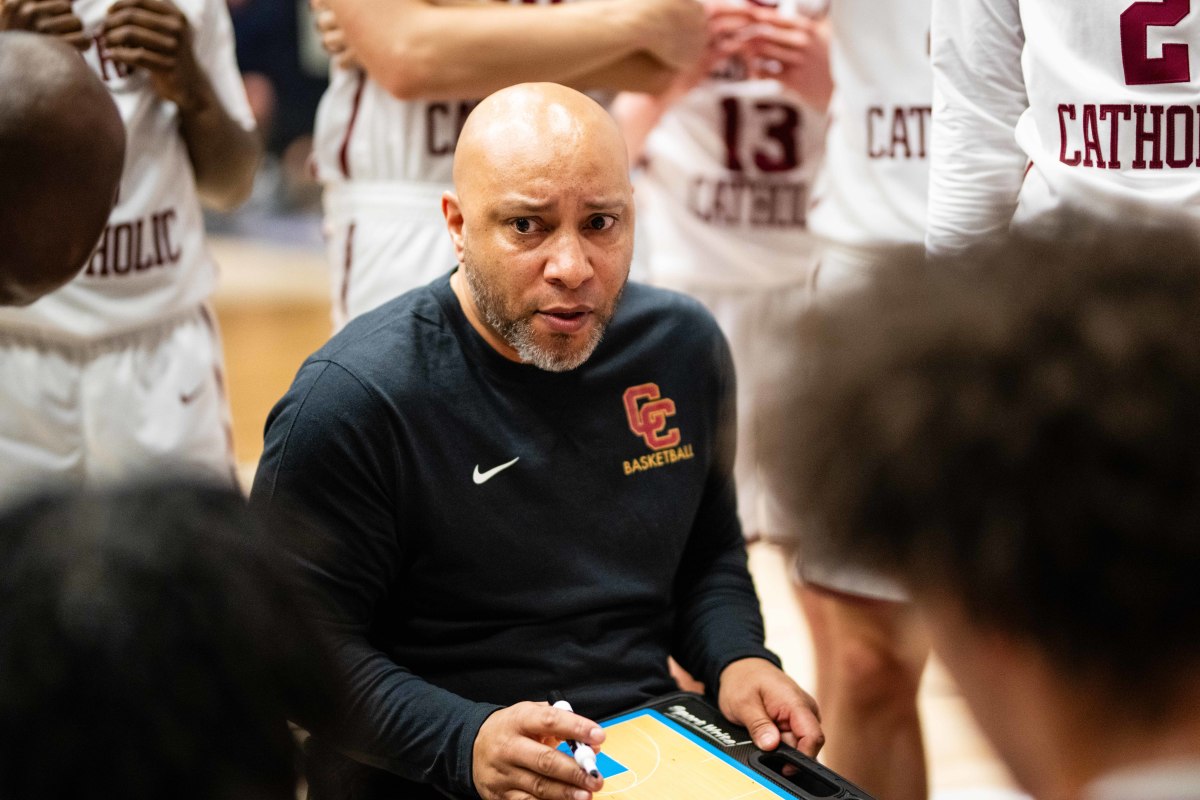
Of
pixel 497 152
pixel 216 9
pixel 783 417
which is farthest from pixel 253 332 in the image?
pixel 783 417

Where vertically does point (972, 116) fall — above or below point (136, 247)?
above

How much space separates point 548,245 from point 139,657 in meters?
1.38

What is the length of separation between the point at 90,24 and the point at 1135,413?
2.41 metres

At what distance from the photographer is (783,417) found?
1.05 metres

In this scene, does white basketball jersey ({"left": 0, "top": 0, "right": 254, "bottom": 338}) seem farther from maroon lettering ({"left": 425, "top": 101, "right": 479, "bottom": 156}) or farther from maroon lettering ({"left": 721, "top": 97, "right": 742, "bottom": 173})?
maroon lettering ({"left": 721, "top": 97, "right": 742, "bottom": 173})

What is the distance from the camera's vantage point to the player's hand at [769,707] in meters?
1.97

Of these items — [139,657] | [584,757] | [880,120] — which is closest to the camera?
[139,657]

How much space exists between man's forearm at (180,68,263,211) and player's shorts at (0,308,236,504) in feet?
0.93

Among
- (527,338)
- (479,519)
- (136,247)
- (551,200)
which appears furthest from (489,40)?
(479,519)

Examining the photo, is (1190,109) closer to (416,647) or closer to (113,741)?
(416,647)

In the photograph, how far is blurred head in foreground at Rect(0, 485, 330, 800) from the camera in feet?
2.71

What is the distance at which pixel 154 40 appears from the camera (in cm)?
270

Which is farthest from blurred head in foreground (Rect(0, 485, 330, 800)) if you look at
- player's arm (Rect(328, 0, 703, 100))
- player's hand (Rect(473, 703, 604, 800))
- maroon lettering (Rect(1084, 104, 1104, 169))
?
player's arm (Rect(328, 0, 703, 100))

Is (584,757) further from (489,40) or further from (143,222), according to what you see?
(143,222)
